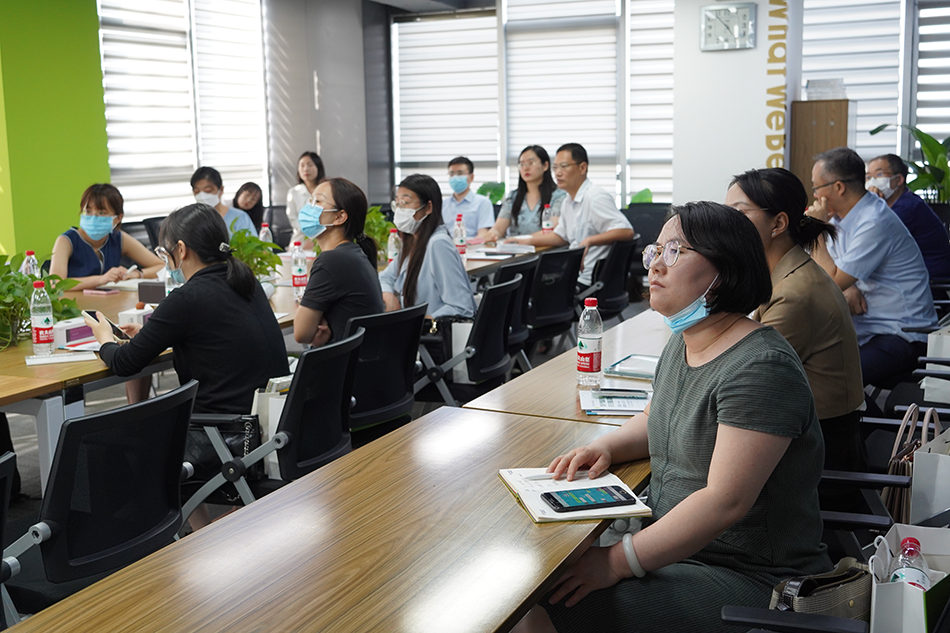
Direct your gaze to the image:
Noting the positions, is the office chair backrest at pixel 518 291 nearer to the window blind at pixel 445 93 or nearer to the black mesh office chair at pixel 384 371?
the black mesh office chair at pixel 384 371

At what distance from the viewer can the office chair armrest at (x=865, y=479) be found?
81.1 inches

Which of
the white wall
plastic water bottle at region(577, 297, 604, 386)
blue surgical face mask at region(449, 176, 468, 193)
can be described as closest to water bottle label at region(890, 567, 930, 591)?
plastic water bottle at region(577, 297, 604, 386)

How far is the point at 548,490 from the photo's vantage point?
6.05 ft

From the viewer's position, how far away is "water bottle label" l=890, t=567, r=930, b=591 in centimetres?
157

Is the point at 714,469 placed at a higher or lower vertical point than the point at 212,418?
higher

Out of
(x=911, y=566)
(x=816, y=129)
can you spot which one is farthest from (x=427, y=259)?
(x=816, y=129)

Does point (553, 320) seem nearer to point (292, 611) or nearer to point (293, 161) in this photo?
point (292, 611)

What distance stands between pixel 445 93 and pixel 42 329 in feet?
25.2

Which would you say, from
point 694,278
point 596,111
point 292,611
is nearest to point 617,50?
point 596,111

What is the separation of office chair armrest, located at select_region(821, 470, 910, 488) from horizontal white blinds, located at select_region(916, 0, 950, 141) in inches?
Result: 304

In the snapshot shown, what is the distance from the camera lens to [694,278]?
5.98 feet

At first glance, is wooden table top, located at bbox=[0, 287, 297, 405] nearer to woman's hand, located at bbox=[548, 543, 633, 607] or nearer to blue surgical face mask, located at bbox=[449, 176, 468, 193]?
woman's hand, located at bbox=[548, 543, 633, 607]

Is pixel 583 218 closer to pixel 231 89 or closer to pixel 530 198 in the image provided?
pixel 530 198

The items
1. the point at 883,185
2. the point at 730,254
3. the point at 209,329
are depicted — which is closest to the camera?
the point at 730,254
